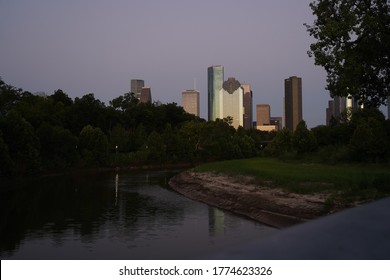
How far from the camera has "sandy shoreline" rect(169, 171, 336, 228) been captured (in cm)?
2373

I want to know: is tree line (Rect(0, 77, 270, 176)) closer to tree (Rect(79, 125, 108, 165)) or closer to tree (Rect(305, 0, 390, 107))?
tree (Rect(79, 125, 108, 165))

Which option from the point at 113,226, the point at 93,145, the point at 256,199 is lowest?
the point at 113,226

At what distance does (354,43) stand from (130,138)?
77.1 m

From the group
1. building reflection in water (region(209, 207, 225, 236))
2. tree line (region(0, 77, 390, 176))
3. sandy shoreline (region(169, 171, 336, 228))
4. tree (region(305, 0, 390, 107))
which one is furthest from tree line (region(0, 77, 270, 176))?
tree (region(305, 0, 390, 107))

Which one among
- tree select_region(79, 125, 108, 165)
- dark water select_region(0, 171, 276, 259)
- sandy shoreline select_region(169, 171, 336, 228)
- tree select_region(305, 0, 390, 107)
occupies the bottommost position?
dark water select_region(0, 171, 276, 259)

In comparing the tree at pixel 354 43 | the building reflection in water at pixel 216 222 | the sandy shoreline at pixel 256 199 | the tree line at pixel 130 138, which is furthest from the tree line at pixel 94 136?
the tree at pixel 354 43

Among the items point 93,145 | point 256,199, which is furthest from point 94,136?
point 256,199

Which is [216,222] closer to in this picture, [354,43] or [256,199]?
[256,199]

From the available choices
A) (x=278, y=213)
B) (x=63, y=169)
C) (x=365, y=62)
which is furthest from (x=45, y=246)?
(x=63, y=169)

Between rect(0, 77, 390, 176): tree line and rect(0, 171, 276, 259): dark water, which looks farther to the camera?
rect(0, 77, 390, 176): tree line

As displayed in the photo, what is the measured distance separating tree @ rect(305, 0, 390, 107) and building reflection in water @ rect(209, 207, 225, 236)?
32.2 ft

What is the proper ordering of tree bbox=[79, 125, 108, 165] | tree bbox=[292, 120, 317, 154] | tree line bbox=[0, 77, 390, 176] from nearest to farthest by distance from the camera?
tree line bbox=[0, 77, 390, 176] < tree bbox=[292, 120, 317, 154] < tree bbox=[79, 125, 108, 165]

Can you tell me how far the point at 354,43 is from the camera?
72.2 ft

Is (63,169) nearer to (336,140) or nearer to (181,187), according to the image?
(181,187)
